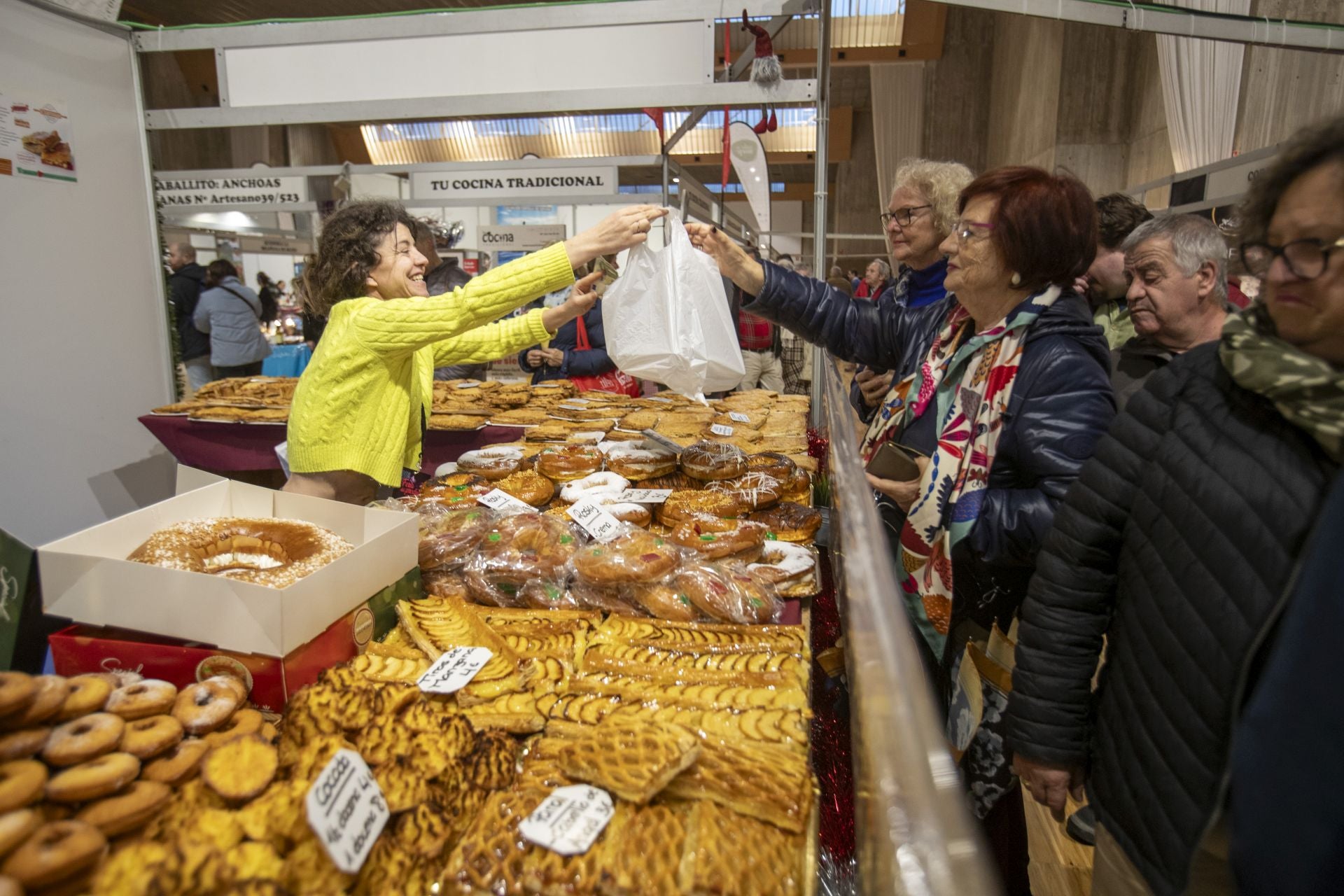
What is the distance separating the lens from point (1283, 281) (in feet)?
3.44

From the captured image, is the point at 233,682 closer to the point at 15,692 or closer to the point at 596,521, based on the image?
the point at 15,692

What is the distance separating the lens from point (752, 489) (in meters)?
2.22

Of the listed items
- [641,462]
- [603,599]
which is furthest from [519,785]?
[641,462]

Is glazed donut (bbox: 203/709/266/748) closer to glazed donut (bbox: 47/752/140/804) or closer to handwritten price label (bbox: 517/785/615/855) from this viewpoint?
glazed donut (bbox: 47/752/140/804)

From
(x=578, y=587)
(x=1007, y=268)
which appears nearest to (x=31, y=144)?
(x=578, y=587)

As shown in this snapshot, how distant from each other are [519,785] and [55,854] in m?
0.52

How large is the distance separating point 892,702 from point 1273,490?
Answer: 0.83m

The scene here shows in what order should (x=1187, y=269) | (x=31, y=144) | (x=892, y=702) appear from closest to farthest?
1. (x=892, y=702)
2. (x=1187, y=269)
3. (x=31, y=144)

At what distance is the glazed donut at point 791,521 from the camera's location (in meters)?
2.06

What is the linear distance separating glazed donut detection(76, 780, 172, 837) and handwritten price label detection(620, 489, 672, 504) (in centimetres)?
139

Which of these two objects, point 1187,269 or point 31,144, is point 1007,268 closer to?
point 1187,269

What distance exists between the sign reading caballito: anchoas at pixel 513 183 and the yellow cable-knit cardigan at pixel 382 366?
1.87 metres

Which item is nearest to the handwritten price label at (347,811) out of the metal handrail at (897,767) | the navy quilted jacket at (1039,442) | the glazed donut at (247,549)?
the glazed donut at (247,549)

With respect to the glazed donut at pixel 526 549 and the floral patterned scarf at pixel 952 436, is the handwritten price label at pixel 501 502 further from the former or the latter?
the floral patterned scarf at pixel 952 436
